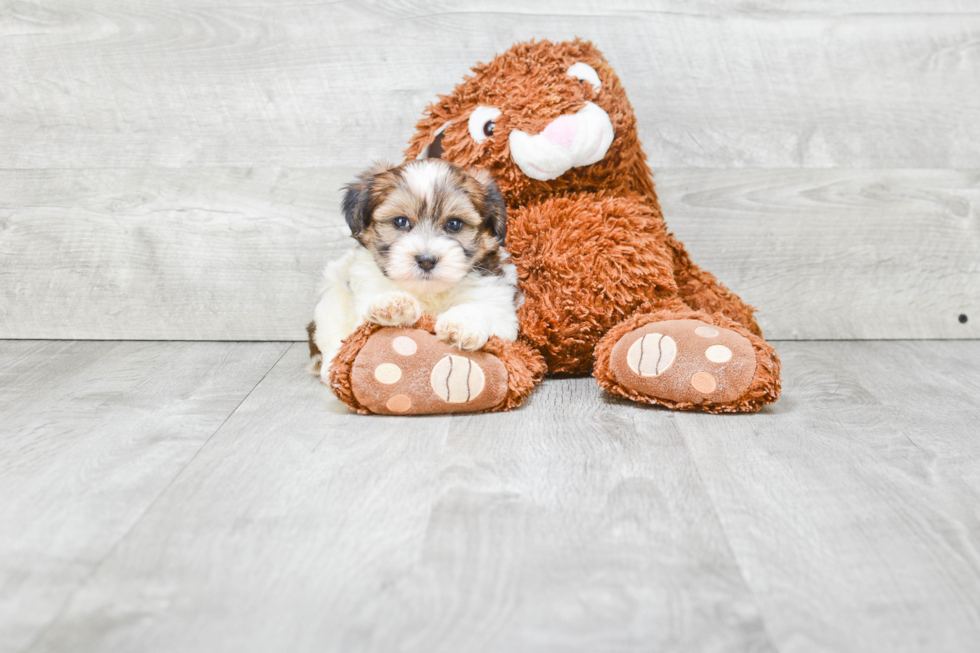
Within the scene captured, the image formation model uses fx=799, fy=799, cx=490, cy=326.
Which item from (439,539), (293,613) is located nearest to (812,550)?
(439,539)

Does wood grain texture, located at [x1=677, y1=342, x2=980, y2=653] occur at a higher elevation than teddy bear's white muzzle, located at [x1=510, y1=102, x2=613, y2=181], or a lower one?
lower

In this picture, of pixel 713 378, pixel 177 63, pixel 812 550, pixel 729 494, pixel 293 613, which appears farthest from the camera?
pixel 177 63

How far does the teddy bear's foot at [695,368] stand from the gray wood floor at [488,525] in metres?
0.05

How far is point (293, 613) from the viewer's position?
0.97 meters

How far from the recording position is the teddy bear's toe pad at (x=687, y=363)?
166 cm

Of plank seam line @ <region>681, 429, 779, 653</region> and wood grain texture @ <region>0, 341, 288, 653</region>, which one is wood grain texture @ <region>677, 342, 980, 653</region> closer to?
plank seam line @ <region>681, 429, 779, 653</region>

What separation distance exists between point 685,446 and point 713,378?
211 millimetres

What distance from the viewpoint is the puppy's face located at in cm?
170

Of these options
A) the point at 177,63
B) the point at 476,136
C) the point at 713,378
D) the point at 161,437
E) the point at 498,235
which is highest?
the point at 177,63

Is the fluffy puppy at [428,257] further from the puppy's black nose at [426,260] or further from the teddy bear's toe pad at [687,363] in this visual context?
the teddy bear's toe pad at [687,363]

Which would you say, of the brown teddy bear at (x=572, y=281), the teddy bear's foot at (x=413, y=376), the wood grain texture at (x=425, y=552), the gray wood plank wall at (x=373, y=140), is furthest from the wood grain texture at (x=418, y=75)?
the wood grain texture at (x=425, y=552)

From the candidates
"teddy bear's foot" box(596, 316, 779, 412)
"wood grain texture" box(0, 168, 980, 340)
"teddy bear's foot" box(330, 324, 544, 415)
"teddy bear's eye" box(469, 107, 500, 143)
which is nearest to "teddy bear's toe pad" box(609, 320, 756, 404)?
"teddy bear's foot" box(596, 316, 779, 412)

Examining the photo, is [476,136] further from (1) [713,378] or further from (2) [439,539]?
(2) [439,539]

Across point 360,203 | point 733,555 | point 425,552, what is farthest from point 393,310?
point 733,555
